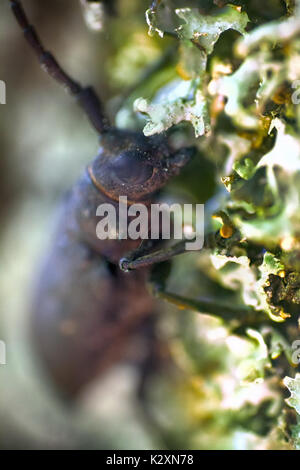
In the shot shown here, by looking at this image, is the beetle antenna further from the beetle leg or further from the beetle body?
the beetle leg

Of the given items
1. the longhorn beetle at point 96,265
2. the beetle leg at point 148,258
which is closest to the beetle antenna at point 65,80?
the longhorn beetle at point 96,265

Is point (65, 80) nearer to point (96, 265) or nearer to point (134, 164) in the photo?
point (134, 164)

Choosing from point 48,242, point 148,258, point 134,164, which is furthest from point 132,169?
point 48,242

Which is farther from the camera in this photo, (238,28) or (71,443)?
(71,443)
